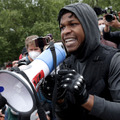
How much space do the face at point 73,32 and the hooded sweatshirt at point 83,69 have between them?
0.04 m

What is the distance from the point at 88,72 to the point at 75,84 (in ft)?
1.38

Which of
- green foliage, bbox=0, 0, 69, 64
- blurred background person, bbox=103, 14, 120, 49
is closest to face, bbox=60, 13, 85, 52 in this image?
blurred background person, bbox=103, 14, 120, 49

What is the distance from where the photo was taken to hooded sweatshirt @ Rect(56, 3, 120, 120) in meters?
1.29

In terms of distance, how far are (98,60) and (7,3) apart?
16.1 m

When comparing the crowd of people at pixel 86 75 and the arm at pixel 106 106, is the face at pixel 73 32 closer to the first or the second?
the crowd of people at pixel 86 75

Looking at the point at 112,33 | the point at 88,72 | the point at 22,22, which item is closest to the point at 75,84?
the point at 88,72

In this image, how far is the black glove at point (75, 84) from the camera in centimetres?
122

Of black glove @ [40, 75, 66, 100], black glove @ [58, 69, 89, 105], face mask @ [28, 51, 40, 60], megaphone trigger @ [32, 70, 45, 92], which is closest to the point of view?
black glove @ [58, 69, 89, 105]

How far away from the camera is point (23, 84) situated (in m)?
1.19

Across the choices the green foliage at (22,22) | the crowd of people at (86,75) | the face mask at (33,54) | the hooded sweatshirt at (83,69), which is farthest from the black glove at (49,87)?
the green foliage at (22,22)

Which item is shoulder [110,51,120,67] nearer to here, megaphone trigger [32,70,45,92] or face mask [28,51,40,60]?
megaphone trigger [32,70,45,92]

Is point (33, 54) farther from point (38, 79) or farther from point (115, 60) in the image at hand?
point (115, 60)

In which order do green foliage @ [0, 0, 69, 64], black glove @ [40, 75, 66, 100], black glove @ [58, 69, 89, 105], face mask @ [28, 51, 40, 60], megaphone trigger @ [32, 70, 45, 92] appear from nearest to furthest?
1. black glove @ [58, 69, 89, 105]
2. megaphone trigger @ [32, 70, 45, 92]
3. black glove @ [40, 75, 66, 100]
4. face mask @ [28, 51, 40, 60]
5. green foliage @ [0, 0, 69, 64]

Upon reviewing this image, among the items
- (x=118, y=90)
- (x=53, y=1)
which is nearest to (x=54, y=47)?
(x=118, y=90)
